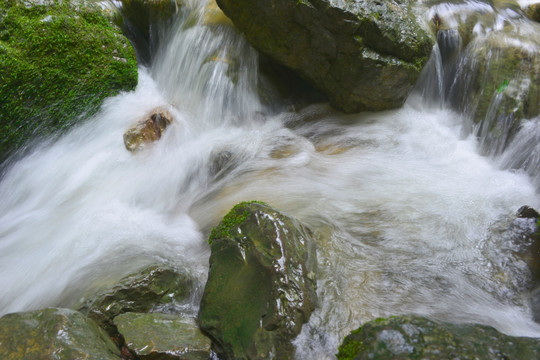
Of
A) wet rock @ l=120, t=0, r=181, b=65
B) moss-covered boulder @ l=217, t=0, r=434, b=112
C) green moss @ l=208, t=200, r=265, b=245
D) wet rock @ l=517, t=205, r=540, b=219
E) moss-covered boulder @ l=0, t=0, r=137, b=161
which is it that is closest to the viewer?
green moss @ l=208, t=200, r=265, b=245

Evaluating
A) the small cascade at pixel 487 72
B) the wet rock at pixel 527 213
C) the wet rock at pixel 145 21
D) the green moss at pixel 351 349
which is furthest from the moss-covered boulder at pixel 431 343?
the wet rock at pixel 145 21

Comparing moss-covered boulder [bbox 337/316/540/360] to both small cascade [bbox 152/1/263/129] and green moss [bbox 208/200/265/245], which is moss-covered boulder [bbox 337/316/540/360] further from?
small cascade [bbox 152/1/263/129]

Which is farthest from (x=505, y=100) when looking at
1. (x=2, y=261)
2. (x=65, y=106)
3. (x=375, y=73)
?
(x=2, y=261)

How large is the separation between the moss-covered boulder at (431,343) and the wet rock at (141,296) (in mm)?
1717

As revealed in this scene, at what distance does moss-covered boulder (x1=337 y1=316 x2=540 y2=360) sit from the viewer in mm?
2180

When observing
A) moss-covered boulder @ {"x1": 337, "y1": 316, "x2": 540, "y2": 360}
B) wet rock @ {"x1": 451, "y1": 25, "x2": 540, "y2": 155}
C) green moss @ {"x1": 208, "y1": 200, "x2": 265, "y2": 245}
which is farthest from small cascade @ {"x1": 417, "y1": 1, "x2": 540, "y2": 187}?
green moss @ {"x1": 208, "y1": 200, "x2": 265, "y2": 245}

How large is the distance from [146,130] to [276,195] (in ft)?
7.50

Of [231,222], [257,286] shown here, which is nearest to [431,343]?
[257,286]

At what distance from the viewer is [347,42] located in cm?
518

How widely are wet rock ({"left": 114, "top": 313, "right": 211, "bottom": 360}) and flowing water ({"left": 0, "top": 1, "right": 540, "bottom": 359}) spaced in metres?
0.49

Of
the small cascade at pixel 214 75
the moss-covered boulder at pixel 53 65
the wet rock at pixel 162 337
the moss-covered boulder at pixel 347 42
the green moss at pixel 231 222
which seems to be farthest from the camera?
the small cascade at pixel 214 75

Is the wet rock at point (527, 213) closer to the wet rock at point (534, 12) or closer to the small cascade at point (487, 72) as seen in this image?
the small cascade at point (487, 72)

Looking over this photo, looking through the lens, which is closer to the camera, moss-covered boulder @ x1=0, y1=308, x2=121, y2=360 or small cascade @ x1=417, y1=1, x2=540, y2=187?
moss-covered boulder @ x1=0, y1=308, x2=121, y2=360

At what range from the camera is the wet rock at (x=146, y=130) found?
17.7 feet
